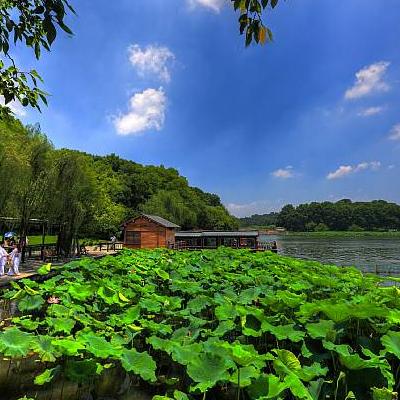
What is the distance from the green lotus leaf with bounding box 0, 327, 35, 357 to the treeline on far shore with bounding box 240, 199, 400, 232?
138 metres

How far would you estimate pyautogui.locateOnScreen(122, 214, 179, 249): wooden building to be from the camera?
36469mm

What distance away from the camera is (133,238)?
121 ft

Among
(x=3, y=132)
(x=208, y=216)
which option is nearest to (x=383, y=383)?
(x=3, y=132)

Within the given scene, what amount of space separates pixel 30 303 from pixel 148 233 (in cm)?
3000

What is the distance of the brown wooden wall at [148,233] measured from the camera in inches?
1432

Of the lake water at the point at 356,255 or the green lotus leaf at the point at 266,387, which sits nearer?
the green lotus leaf at the point at 266,387

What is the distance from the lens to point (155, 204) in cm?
6569

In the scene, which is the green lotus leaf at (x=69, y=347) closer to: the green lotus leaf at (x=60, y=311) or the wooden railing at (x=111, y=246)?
the green lotus leaf at (x=60, y=311)

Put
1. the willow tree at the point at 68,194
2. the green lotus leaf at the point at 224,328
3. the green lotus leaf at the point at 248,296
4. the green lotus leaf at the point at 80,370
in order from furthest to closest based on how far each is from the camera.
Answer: the willow tree at the point at 68,194, the green lotus leaf at the point at 248,296, the green lotus leaf at the point at 224,328, the green lotus leaf at the point at 80,370

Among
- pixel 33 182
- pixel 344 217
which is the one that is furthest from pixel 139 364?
pixel 344 217

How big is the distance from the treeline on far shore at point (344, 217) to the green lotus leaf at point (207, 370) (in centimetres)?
13840

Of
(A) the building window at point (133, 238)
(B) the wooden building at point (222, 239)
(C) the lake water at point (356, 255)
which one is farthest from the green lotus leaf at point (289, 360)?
(B) the wooden building at point (222, 239)

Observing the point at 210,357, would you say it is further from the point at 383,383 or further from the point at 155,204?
the point at 155,204

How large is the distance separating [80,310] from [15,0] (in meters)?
4.43
